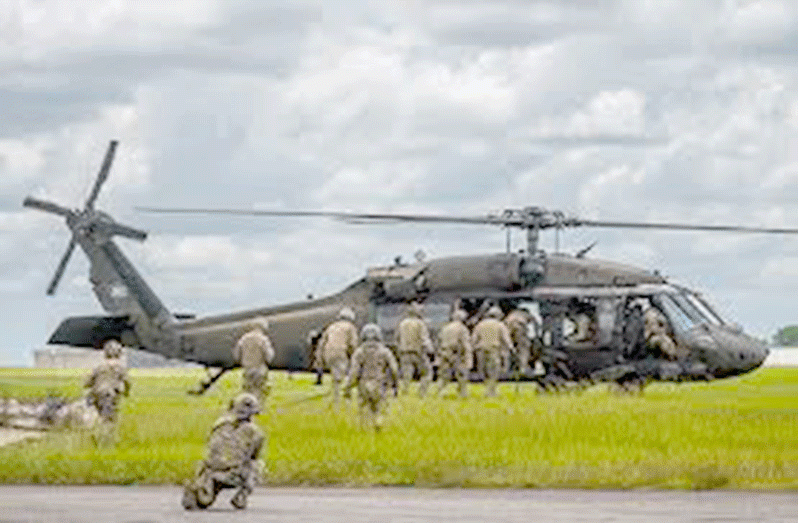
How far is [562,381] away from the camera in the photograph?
50.6 m

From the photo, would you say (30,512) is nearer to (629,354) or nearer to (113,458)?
(113,458)

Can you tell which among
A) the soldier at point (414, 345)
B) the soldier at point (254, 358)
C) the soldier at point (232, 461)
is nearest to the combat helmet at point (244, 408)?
the soldier at point (232, 461)

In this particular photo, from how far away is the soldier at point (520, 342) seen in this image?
165ft

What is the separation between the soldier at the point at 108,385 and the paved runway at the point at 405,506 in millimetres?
6851

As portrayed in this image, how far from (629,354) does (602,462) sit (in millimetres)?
22334

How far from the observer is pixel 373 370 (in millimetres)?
34781

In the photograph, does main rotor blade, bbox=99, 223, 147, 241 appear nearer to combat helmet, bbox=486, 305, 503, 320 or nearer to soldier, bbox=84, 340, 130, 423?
combat helmet, bbox=486, 305, 503, 320

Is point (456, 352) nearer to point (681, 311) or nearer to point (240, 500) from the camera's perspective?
point (681, 311)

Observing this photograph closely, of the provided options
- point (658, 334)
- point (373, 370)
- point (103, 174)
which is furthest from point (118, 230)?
point (373, 370)

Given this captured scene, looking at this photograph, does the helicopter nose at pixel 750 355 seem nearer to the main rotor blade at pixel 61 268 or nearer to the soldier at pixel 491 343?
the soldier at pixel 491 343

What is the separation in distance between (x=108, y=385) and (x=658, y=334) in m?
19.1

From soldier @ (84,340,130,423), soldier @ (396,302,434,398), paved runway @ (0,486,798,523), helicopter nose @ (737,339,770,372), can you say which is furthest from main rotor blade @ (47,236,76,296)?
paved runway @ (0,486,798,523)

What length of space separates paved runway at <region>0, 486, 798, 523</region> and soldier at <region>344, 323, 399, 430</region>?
26.5 feet

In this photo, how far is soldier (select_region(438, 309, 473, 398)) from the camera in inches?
1902
